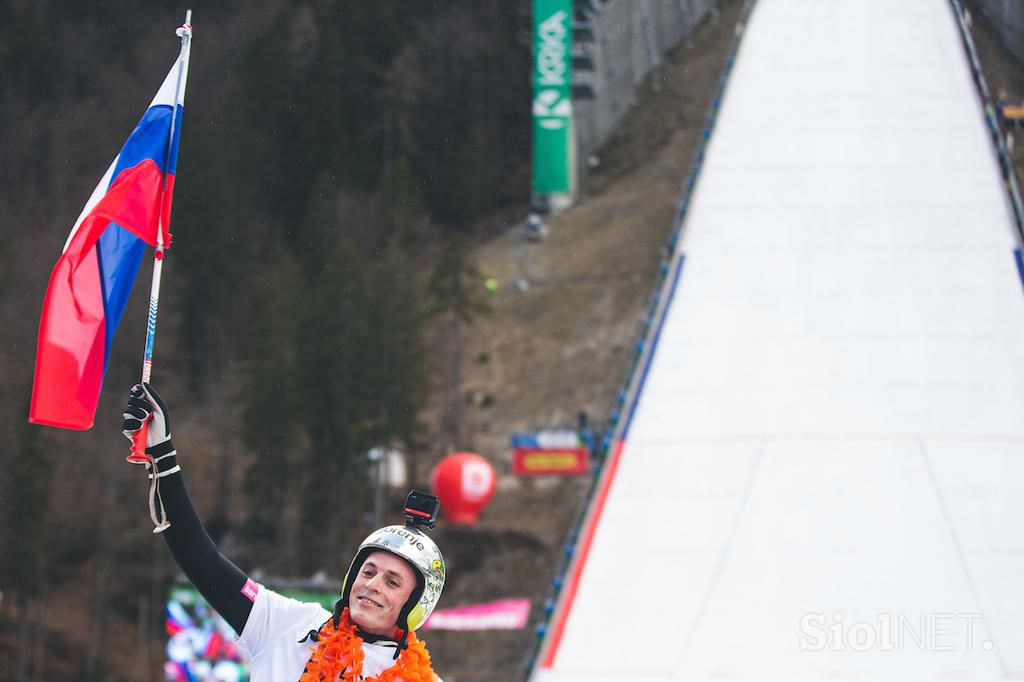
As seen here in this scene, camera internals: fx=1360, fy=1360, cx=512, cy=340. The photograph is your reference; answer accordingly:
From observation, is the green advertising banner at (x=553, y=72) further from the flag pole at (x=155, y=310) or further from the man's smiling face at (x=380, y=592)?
the man's smiling face at (x=380, y=592)

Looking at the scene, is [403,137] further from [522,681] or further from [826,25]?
[522,681]

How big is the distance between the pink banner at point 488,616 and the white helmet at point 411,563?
25716mm

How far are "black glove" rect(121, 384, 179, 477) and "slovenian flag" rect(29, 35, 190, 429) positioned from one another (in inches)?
20.8

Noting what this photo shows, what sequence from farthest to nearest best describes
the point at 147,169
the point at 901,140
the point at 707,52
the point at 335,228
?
the point at 707,52, the point at 335,228, the point at 901,140, the point at 147,169

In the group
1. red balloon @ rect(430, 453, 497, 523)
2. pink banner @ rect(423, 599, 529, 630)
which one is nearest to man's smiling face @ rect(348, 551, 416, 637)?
red balloon @ rect(430, 453, 497, 523)

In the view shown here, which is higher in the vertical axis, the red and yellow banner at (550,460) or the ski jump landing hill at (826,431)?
the ski jump landing hill at (826,431)

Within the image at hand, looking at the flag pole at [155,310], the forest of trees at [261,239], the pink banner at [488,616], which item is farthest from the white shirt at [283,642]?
the forest of trees at [261,239]

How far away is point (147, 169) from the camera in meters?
4.37

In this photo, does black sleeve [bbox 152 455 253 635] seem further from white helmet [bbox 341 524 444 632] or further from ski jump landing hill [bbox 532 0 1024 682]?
ski jump landing hill [bbox 532 0 1024 682]

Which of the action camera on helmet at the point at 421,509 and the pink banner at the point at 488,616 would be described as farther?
the pink banner at the point at 488,616

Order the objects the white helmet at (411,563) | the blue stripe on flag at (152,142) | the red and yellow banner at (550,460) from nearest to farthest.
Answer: the white helmet at (411,563) < the blue stripe on flag at (152,142) < the red and yellow banner at (550,460)

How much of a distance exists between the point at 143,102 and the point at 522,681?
1684 inches

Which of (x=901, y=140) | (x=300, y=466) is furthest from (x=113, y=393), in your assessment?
(x=901, y=140)

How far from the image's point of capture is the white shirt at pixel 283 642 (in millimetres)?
3387
